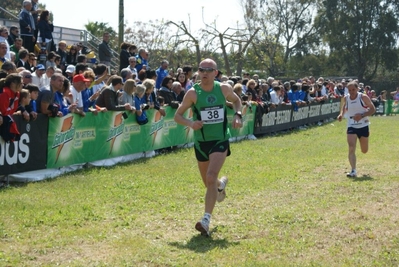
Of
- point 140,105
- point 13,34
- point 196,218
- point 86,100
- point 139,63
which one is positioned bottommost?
point 196,218

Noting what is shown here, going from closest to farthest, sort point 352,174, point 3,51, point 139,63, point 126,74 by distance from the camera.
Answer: point 352,174, point 3,51, point 126,74, point 139,63

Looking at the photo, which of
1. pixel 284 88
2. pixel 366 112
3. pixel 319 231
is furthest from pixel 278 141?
pixel 319 231

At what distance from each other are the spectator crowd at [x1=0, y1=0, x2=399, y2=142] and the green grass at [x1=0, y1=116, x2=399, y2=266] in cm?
139

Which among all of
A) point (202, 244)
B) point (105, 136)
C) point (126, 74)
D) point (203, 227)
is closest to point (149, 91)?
point (126, 74)

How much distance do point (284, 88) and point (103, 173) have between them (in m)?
16.3

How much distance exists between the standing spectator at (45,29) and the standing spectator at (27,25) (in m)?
0.43

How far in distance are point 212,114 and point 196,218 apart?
1621 millimetres

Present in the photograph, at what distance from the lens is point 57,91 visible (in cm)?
1335

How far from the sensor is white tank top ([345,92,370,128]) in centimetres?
1461

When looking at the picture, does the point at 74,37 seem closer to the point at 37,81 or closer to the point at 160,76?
the point at 160,76

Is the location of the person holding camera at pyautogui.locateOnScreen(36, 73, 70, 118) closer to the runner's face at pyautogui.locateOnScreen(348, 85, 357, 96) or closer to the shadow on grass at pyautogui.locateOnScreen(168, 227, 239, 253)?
the shadow on grass at pyautogui.locateOnScreen(168, 227, 239, 253)

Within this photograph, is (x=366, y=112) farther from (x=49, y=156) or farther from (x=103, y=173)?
(x=49, y=156)

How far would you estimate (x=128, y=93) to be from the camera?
16.0 m

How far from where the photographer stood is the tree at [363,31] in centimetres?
6212
